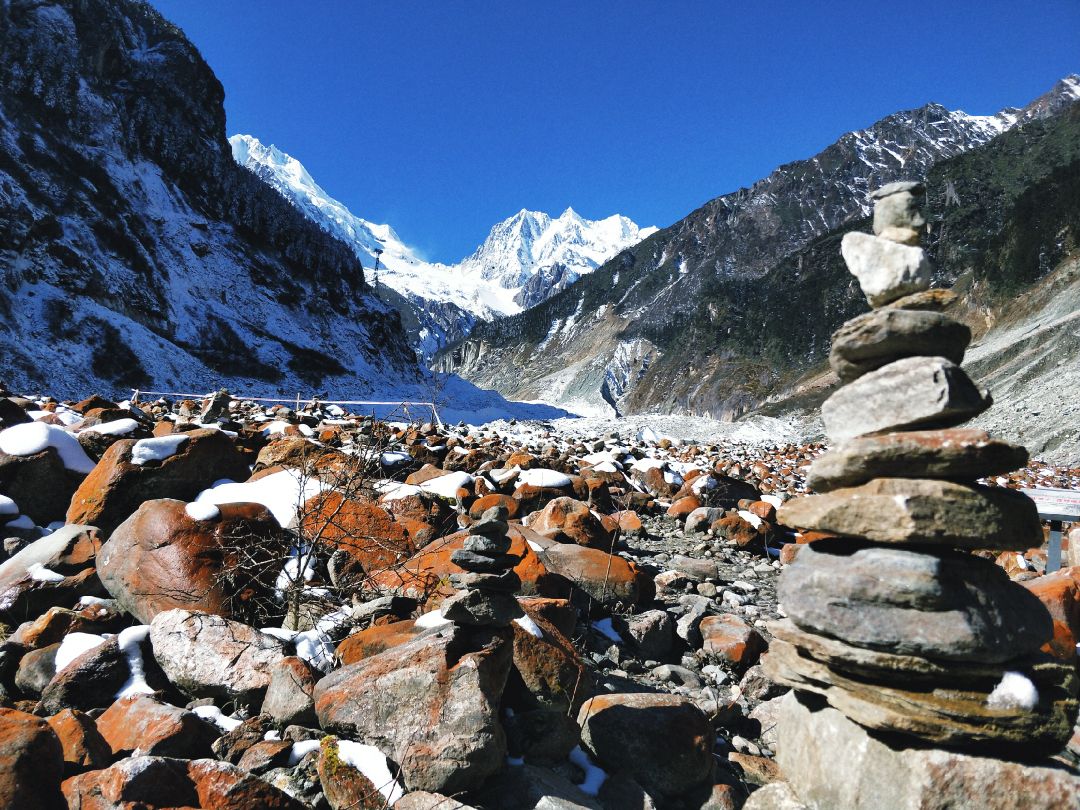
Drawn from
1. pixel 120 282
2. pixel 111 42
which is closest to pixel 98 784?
pixel 120 282

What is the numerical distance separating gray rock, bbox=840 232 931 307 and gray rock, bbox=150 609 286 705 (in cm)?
482

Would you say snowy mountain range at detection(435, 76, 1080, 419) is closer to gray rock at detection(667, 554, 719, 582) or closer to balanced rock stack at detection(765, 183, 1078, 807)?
gray rock at detection(667, 554, 719, 582)

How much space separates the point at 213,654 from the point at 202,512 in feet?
5.74

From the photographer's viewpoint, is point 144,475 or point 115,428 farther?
point 115,428

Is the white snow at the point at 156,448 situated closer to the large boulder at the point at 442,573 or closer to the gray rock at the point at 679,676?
the large boulder at the point at 442,573

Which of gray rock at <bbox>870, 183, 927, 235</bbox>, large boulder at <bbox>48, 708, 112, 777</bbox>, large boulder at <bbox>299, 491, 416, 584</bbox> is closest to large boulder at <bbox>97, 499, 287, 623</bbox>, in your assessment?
large boulder at <bbox>299, 491, 416, 584</bbox>

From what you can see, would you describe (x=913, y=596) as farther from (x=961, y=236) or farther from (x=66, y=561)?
(x=961, y=236)

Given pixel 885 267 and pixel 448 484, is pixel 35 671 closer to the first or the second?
pixel 448 484

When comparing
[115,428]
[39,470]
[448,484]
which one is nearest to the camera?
[39,470]

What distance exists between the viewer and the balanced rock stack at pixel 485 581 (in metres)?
3.80

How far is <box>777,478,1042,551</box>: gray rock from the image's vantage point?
3219mm

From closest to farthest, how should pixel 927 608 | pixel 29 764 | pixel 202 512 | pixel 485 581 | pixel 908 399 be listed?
1. pixel 29 764
2. pixel 927 608
3. pixel 908 399
4. pixel 485 581
5. pixel 202 512

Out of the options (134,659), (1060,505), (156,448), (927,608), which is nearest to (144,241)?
(156,448)

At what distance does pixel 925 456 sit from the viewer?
329 centimetres
